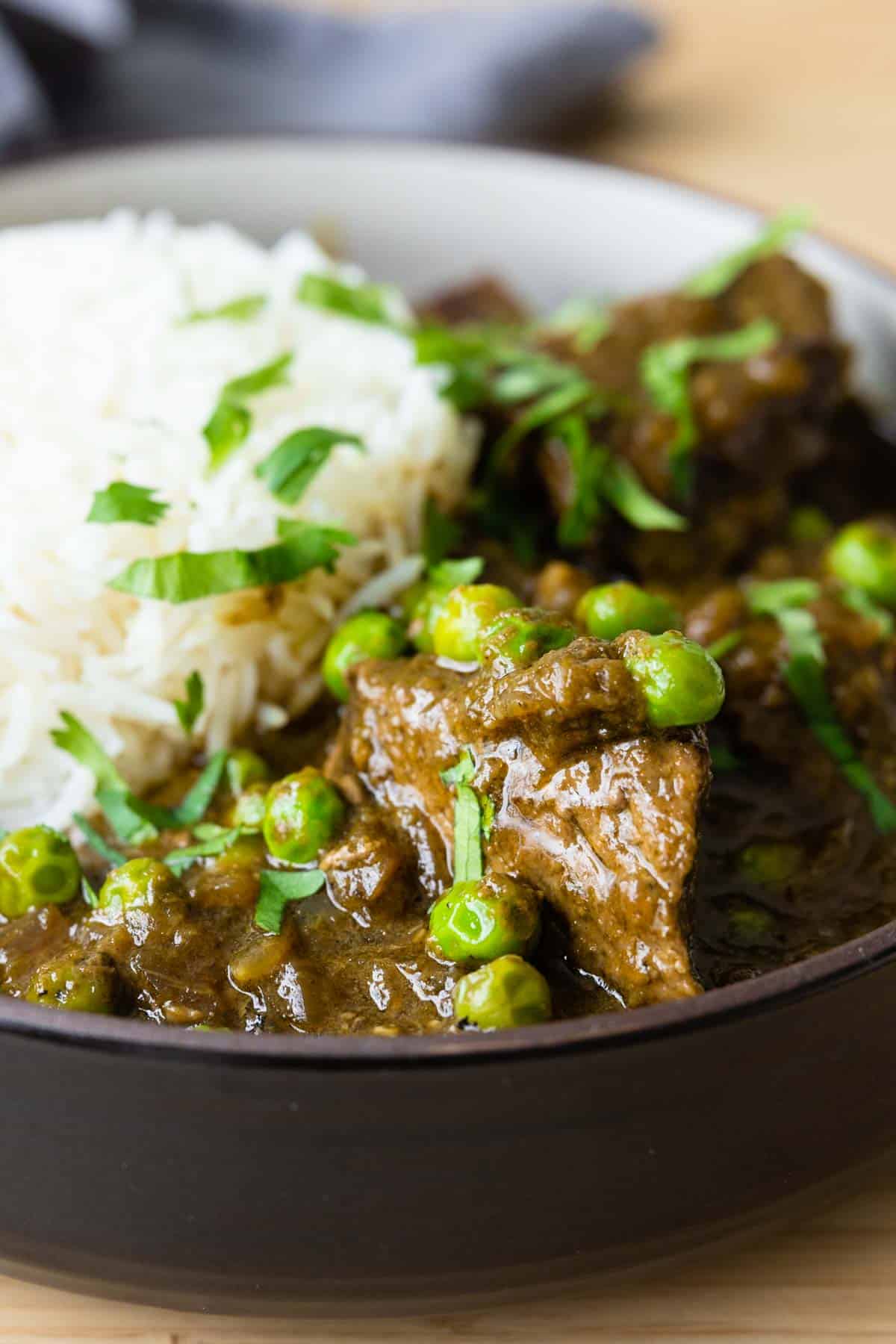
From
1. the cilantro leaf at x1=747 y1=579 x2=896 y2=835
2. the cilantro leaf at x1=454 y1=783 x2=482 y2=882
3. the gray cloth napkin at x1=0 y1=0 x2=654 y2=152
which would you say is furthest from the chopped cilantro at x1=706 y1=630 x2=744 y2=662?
the gray cloth napkin at x1=0 y1=0 x2=654 y2=152

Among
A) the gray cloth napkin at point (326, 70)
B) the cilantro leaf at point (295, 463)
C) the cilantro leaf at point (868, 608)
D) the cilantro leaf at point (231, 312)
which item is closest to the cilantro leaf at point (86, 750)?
the cilantro leaf at point (295, 463)

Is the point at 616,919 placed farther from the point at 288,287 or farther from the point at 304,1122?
the point at 288,287

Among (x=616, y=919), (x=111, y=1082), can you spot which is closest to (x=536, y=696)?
(x=616, y=919)

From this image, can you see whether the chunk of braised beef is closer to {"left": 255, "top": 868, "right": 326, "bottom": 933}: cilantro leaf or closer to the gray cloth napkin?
{"left": 255, "top": 868, "right": 326, "bottom": 933}: cilantro leaf

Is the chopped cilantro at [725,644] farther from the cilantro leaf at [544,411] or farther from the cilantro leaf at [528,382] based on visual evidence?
the cilantro leaf at [528,382]

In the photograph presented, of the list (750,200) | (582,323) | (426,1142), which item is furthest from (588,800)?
(750,200)

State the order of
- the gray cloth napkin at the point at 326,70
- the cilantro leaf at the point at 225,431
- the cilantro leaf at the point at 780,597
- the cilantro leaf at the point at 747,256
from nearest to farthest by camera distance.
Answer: the cilantro leaf at the point at 225,431 < the cilantro leaf at the point at 780,597 < the cilantro leaf at the point at 747,256 < the gray cloth napkin at the point at 326,70
